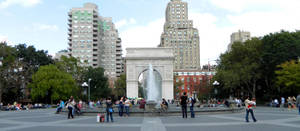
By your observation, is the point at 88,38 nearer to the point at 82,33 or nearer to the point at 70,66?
the point at 82,33

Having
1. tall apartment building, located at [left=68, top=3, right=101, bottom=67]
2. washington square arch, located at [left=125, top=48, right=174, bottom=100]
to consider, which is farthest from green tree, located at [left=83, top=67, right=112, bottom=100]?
tall apartment building, located at [left=68, top=3, right=101, bottom=67]

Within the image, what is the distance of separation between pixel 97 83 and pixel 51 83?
17106 millimetres

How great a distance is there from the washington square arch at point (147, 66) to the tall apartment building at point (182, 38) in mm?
61846

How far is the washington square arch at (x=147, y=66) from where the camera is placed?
48.6 m

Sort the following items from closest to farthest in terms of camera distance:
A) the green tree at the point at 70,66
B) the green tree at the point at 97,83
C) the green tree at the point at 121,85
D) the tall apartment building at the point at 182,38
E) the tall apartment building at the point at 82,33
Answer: the green tree at the point at 70,66
the green tree at the point at 97,83
the green tree at the point at 121,85
the tall apartment building at the point at 82,33
the tall apartment building at the point at 182,38

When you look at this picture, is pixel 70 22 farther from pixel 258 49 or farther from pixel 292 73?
pixel 292 73

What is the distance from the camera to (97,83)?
6141 centimetres

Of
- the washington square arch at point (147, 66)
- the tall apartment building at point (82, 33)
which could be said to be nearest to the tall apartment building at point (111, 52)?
the tall apartment building at point (82, 33)

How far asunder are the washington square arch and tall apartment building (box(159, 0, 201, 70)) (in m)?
61.8

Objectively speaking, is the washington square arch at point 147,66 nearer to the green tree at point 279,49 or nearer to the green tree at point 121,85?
the green tree at point 279,49

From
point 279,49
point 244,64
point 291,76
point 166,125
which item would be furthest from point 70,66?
point 166,125

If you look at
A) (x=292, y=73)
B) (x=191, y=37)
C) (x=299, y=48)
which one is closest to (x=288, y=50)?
(x=299, y=48)

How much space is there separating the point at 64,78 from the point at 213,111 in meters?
32.7

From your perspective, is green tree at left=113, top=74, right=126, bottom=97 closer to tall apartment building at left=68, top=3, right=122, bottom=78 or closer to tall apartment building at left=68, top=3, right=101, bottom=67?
tall apartment building at left=68, top=3, right=122, bottom=78
